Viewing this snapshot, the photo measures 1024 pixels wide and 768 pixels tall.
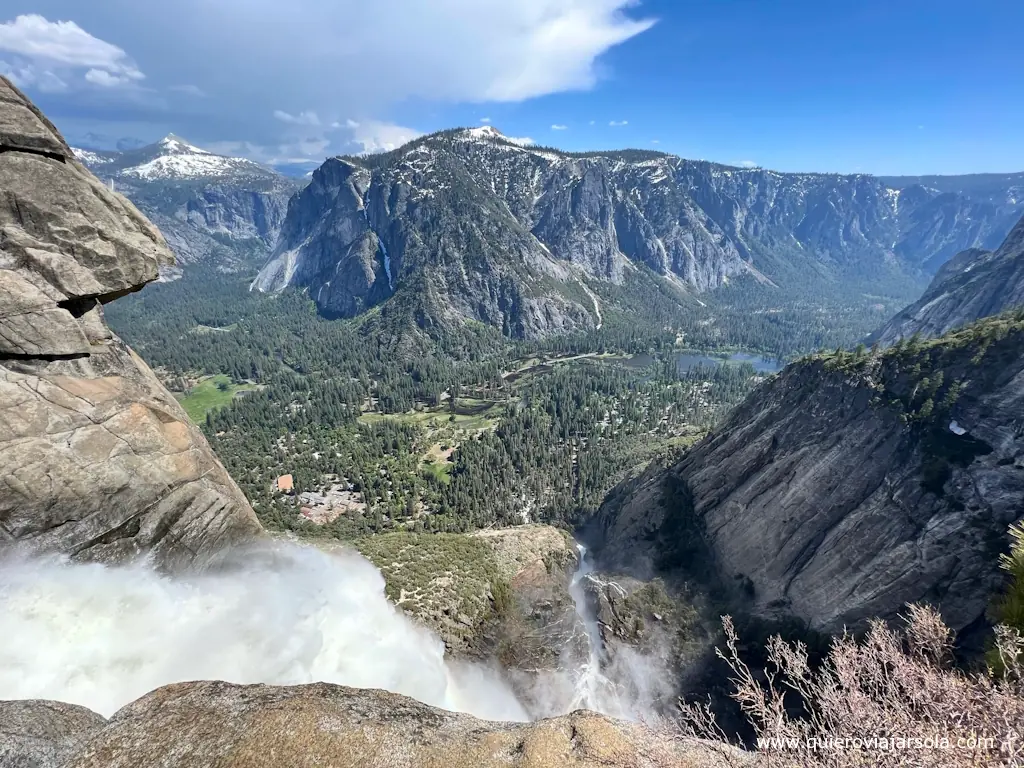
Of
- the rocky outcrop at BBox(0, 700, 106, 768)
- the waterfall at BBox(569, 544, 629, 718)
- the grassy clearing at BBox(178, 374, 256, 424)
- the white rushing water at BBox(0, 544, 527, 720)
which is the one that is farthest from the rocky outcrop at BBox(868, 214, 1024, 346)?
the grassy clearing at BBox(178, 374, 256, 424)

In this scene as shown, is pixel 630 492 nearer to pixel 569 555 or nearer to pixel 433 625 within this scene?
pixel 569 555

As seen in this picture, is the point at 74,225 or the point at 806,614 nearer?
the point at 74,225

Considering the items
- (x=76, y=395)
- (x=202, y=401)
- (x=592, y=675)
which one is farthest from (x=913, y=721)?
(x=202, y=401)

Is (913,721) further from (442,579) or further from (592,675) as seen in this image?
(592,675)

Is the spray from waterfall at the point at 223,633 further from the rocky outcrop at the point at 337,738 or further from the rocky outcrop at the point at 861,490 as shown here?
the rocky outcrop at the point at 861,490

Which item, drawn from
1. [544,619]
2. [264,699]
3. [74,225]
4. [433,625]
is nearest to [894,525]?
[544,619]

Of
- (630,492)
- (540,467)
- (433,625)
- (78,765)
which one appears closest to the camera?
(78,765)

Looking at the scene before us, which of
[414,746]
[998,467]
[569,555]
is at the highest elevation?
[414,746]
